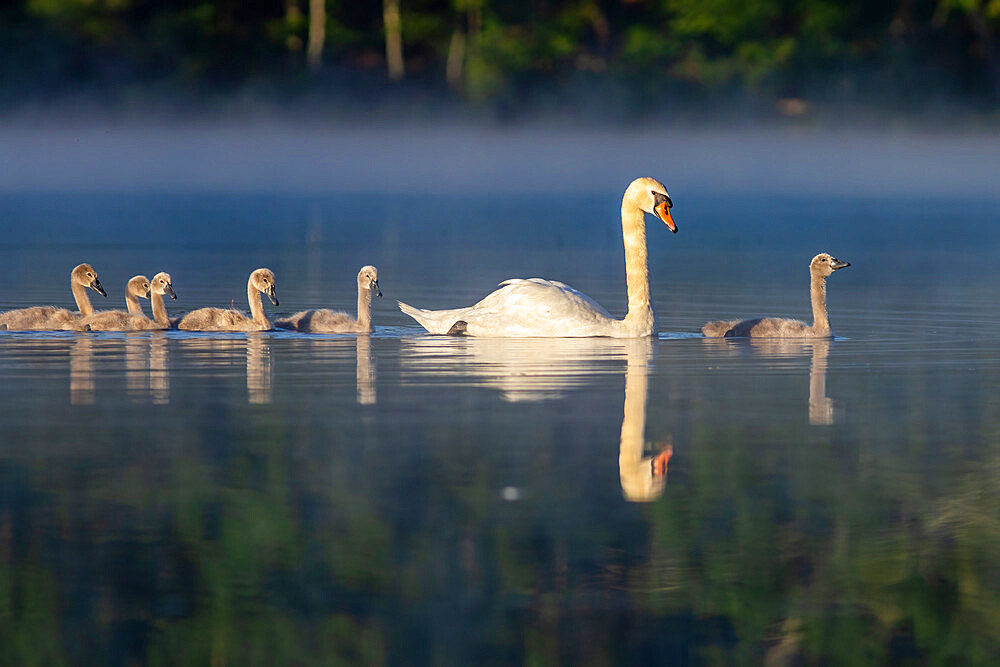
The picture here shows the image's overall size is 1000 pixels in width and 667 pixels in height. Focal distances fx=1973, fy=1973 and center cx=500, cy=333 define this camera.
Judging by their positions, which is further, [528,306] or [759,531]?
[528,306]

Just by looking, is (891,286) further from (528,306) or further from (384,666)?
(384,666)

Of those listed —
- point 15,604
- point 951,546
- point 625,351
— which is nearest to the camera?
point 15,604

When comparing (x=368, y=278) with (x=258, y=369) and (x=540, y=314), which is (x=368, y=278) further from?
(x=258, y=369)

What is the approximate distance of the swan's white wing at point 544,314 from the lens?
512 inches

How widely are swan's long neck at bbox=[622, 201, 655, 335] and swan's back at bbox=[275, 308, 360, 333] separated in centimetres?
192

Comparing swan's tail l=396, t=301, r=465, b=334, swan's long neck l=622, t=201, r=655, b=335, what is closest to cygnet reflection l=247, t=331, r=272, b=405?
swan's tail l=396, t=301, r=465, b=334

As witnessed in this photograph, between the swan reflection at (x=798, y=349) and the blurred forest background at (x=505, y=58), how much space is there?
4245 centimetres

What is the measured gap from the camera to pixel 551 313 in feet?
42.7

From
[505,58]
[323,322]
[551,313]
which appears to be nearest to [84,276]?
[323,322]

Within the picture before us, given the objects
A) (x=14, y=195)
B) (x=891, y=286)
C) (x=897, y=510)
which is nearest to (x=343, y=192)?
(x=14, y=195)

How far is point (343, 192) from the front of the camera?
4850cm

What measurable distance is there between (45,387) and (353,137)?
43.1 metres

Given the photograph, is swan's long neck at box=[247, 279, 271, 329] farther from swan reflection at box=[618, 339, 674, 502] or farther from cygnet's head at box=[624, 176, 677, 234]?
swan reflection at box=[618, 339, 674, 502]

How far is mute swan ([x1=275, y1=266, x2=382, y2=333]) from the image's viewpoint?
1370 cm
